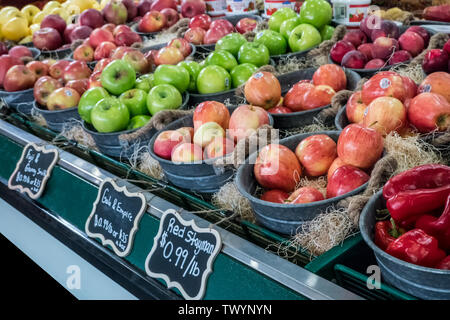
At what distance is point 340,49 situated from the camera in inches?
86.8

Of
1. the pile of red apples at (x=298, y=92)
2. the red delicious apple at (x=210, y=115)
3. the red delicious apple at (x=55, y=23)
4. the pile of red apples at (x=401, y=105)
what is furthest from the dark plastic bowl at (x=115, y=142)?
the red delicious apple at (x=55, y=23)

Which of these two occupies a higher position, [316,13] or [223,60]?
[316,13]

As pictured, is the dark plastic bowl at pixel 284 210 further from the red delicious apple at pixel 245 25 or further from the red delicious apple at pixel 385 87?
the red delicious apple at pixel 245 25

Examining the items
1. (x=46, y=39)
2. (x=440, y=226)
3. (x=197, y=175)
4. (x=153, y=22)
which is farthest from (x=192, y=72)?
(x=46, y=39)

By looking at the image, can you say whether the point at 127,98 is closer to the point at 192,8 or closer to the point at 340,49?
the point at 340,49

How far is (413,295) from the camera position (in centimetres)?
98

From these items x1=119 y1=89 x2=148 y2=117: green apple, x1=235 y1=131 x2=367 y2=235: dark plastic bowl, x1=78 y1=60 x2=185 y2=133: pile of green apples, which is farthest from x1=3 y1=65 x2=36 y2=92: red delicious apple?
x1=235 y1=131 x2=367 y2=235: dark plastic bowl

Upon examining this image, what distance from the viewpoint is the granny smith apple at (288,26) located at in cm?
259

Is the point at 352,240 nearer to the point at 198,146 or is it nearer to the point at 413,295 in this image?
the point at 413,295

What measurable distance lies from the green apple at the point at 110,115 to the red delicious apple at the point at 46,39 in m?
1.66

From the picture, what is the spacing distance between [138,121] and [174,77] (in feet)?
0.91

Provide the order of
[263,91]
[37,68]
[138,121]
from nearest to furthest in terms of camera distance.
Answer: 1. [263,91]
2. [138,121]
3. [37,68]

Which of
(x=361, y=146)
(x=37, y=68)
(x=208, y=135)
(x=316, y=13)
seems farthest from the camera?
(x=37, y=68)

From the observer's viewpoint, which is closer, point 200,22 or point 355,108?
point 355,108
